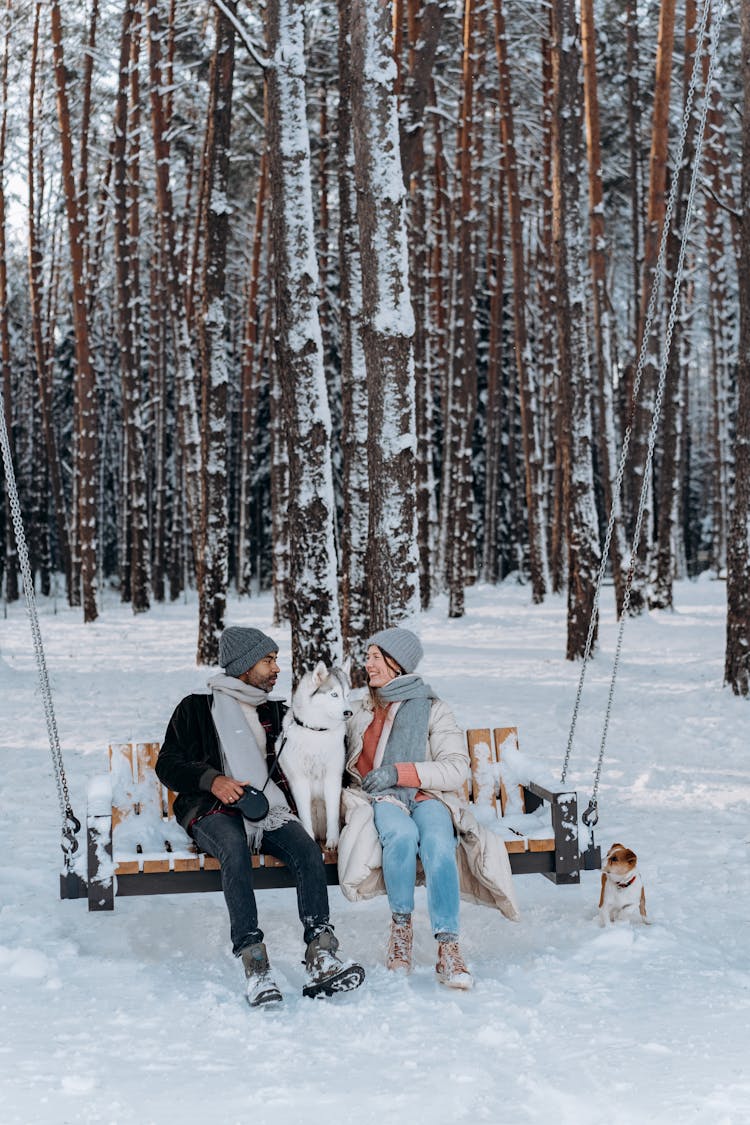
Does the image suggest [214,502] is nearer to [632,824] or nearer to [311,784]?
[632,824]

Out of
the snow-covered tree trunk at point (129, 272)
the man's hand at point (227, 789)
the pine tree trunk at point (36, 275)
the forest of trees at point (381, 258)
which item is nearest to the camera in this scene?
the man's hand at point (227, 789)

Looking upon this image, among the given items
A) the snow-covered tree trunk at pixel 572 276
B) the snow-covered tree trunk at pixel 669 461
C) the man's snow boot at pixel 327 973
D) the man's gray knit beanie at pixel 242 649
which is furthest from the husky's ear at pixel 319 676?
the snow-covered tree trunk at pixel 669 461

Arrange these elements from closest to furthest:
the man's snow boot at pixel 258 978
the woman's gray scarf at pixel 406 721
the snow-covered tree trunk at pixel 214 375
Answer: the man's snow boot at pixel 258 978, the woman's gray scarf at pixel 406 721, the snow-covered tree trunk at pixel 214 375

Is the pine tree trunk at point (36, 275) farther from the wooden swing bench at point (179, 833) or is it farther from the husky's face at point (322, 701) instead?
the husky's face at point (322, 701)

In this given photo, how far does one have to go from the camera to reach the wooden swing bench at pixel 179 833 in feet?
14.0

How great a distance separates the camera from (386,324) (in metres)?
7.18

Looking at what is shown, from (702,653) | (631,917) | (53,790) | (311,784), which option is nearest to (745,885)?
(631,917)

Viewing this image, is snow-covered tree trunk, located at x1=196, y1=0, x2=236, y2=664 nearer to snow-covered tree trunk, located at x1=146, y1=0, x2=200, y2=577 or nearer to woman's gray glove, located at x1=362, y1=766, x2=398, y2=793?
snow-covered tree trunk, located at x1=146, y1=0, x2=200, y2=577

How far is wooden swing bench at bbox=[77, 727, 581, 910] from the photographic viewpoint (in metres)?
4.28

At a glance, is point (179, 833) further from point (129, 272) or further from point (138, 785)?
point (129, 272)

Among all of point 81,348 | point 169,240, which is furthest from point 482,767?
point 81,348

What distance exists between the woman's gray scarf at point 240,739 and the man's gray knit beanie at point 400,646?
0.51m

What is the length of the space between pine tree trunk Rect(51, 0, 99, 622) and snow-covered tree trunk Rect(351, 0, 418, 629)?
40.6 ft

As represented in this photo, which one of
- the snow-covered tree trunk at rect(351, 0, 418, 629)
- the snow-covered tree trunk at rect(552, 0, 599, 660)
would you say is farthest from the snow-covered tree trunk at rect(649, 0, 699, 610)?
the snow-covered tree trunk at rect(351, 0, 418, 629)
